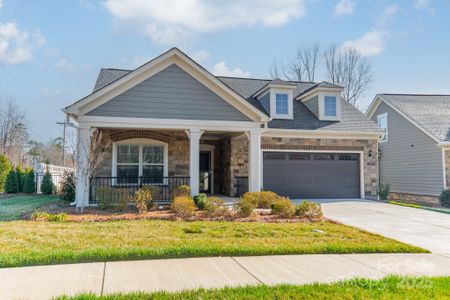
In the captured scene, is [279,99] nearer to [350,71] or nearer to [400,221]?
[400,221]

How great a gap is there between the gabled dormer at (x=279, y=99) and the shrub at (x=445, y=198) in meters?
7.87

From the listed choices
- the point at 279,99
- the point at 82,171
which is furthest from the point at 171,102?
the point at 279,99

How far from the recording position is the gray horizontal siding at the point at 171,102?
11594 millimetres

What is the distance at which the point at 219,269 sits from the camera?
5184 millimetres

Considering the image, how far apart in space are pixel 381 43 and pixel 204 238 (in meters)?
14.1

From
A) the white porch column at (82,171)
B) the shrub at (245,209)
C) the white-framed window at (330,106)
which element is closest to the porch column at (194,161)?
the shrub at (245,209)

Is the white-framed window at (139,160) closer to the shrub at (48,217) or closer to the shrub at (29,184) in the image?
the shrub at (48,217)

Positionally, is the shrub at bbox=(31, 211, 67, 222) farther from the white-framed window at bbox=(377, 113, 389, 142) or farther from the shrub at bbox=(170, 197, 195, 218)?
the white-framed window at bbox=(377, 113, 389, 142)

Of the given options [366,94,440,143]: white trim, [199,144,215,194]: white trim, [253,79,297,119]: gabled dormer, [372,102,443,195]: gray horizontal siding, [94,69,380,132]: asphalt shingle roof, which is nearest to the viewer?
[94,69,380,132]: asphalt shingle roof

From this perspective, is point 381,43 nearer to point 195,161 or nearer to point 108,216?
point 195,161

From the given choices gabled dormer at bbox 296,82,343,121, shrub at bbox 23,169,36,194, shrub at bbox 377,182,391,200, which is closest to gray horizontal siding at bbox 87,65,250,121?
gabled dormer at bbox 296,82,343,121

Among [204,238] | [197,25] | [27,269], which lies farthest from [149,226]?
[197,25]

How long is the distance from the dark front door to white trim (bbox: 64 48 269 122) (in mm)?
5124

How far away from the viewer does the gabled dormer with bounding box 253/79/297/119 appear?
52.1 feet
